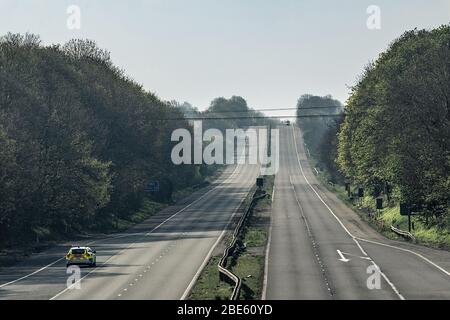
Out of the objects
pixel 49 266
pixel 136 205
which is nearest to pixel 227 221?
pixel 136 205

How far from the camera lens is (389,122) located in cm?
10238

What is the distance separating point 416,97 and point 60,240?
3580 cm

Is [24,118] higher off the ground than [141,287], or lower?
higher

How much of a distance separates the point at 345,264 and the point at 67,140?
38376 mm

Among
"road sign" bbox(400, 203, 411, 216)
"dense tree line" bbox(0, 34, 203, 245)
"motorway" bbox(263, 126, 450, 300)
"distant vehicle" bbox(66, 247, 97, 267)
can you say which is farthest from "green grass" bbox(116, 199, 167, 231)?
"distant vehicle" bbox(66, 247, 97, 267)

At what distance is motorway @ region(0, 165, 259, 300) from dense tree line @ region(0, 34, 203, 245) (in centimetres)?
478

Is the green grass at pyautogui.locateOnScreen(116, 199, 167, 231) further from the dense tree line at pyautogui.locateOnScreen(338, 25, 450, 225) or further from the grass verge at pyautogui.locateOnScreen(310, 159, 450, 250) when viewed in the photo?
the dense tree line at pyautogui.locateOnScreen(338, 25, 450, 225)

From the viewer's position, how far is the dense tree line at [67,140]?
285 feet

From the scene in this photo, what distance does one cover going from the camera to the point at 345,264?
224 feet

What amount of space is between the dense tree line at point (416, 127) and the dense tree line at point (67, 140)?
29412 millimetres

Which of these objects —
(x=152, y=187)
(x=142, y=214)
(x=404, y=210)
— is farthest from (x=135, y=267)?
(x=152, y=187)

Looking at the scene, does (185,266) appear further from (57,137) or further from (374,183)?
(374,183)

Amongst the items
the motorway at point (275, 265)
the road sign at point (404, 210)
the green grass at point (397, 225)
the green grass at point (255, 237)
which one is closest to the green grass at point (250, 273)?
Result: the motorway at point (275, 265)

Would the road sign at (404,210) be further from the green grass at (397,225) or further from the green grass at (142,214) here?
the green grass at (142,214)
